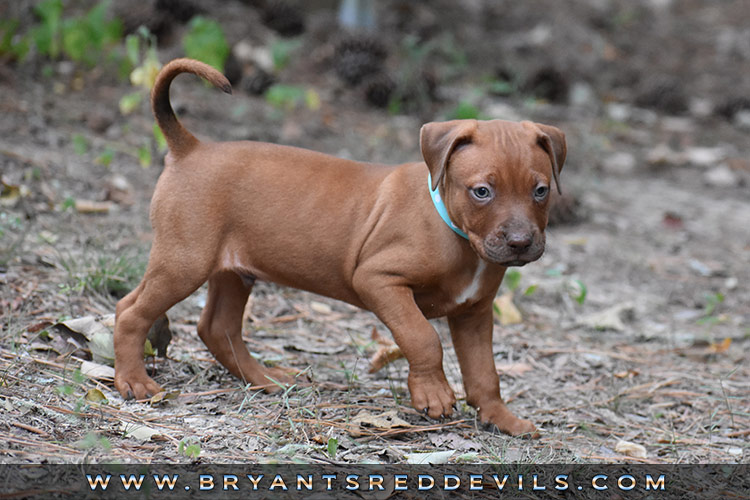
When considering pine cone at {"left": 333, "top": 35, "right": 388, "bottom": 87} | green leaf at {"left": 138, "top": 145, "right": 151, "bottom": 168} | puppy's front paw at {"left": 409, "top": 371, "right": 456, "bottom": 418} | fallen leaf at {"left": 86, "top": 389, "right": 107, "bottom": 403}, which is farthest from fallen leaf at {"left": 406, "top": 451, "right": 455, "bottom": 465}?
pine cone at {"left": 333, "top": 35, "right": 388, "bottom": 87}

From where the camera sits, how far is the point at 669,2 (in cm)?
1545

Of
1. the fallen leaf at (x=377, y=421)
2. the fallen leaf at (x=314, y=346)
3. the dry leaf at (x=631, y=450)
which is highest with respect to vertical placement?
the fallen leaf at (x=377, y=421)

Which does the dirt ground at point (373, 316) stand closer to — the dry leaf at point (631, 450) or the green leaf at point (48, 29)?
the dry leaf at point (631, 450)

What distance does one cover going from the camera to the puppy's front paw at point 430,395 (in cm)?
376

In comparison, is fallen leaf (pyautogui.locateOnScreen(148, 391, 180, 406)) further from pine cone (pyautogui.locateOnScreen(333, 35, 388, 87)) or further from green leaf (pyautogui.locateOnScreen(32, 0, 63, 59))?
pine cone (pyautogui.locateOnScreen(333, 35, 388, 87))

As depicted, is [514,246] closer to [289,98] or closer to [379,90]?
[289,98]

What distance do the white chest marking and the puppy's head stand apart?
0.26m

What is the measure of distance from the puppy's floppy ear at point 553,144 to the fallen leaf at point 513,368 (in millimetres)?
1444

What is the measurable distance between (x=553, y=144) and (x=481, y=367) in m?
1.06

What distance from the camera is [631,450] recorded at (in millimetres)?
3945

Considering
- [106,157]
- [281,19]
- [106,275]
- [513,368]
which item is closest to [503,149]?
[513,368]

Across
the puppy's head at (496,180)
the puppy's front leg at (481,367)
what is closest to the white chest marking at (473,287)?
the puppy's front leg at (481,367)

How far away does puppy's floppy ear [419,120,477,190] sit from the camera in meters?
3.60

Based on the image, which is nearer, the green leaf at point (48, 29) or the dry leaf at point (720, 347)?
the dry leaf at point (720, 347)
